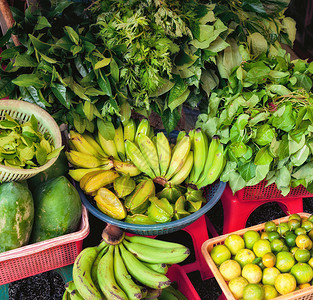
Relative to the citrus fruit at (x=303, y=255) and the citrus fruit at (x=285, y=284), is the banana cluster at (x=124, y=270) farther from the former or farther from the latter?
the citrus fruit at (x=303, y=255)

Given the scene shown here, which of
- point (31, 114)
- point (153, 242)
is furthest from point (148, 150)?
point (31, 114)

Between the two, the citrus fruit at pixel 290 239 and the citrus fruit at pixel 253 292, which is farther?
the citrus fruit at pixel 290 239

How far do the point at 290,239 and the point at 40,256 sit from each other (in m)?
1.25

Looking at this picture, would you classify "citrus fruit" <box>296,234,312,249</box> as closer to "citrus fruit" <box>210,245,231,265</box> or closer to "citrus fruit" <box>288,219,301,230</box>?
"citrus fruit" <box>288,219,301,230</box>

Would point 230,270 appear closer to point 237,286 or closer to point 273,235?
point 237,286

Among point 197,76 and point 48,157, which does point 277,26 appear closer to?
point 197,76

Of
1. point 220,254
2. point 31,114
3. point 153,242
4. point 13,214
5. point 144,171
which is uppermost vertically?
point 31,114

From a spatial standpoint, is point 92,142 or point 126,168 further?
point 92,142

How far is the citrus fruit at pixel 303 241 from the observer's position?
171 centimetres

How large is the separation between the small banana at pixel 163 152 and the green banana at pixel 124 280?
54 cm

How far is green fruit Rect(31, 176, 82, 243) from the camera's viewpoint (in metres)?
1.60

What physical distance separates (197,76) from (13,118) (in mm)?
981

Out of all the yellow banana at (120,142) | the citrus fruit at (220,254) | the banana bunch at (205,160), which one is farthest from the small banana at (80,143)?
the citrus fruit at (220,254)

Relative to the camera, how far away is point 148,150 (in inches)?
74.3
